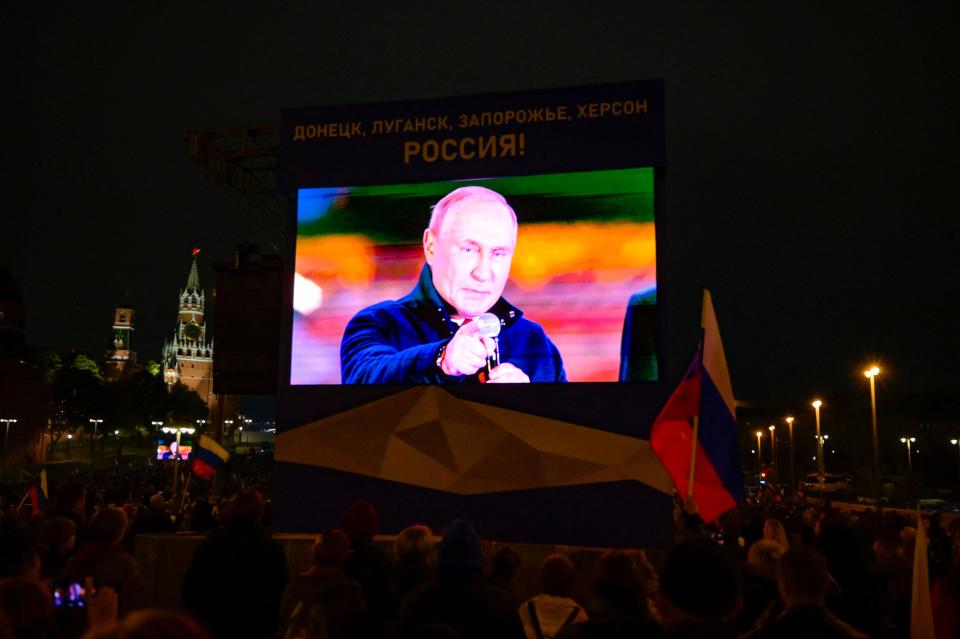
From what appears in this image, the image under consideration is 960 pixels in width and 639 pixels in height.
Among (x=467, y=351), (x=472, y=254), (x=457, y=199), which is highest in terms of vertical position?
(x=457, y=199)

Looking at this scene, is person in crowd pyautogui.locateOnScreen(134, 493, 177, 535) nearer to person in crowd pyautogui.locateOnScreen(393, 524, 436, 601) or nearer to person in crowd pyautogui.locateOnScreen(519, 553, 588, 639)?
person in crowd pyautogui.locateOnScreen(393, 524, 436, 601)

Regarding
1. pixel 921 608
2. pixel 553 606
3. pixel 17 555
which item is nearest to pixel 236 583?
pixel 17 555

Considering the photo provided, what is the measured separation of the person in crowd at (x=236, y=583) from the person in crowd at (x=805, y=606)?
3039mm

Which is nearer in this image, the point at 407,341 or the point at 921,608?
the point at 921,608

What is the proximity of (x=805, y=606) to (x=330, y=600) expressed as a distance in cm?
281

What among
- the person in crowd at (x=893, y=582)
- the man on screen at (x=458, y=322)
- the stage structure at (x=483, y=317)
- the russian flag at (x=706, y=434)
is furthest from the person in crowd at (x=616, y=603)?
the man on screen at (x=458, y=322)

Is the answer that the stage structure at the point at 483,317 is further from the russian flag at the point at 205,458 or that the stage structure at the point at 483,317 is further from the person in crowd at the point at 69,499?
the person in crowd at the point at 69,499

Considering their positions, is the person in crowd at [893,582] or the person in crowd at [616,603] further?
the person in crowd at [893,582]

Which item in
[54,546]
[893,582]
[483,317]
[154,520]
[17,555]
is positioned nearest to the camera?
[17,555]

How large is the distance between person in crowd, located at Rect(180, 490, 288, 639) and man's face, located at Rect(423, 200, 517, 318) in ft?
34.2

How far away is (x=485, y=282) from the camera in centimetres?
1594

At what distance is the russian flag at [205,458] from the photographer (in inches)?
624

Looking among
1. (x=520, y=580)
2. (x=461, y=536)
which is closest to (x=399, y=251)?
(x=520, y=580)

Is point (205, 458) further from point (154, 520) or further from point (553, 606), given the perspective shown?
point (553, 606)
